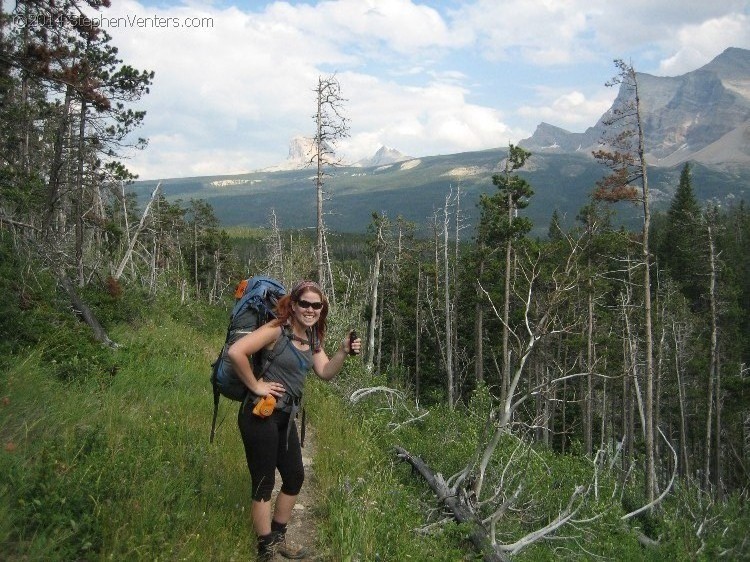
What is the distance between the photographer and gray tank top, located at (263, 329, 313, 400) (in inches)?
131

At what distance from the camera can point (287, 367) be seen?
11.0 feet

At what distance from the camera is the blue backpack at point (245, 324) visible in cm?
331

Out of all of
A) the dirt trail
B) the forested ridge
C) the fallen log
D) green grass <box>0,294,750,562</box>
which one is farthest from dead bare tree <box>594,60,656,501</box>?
the dirt trail

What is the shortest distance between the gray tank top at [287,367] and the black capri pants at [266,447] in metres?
0.18

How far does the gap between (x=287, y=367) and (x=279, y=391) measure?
0.17m

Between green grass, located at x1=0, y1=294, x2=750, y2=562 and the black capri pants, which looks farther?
the black capri pants

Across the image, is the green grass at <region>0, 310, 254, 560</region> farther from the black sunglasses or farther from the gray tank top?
the black sunglasses

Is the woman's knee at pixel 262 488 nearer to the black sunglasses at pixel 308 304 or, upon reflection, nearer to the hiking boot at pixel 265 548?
the hiking boot at pixel 265 548

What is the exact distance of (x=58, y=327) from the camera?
6.89 metres

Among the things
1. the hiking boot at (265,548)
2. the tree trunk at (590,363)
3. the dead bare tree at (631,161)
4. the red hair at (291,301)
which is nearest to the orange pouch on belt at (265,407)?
the red hair at (291,301)

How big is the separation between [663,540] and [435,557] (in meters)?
5.70

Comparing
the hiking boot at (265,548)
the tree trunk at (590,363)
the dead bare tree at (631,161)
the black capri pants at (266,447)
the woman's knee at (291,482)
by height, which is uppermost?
the dead bare tree at (631,161)

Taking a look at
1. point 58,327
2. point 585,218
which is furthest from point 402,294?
point 58,327

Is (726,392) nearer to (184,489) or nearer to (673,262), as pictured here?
(673,262)
